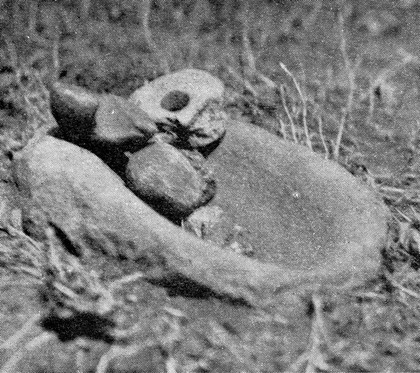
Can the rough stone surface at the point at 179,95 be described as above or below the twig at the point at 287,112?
above

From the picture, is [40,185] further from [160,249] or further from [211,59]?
[211,59]

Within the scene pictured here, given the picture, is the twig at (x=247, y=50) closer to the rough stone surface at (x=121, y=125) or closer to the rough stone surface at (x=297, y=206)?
the rough stone surface at (x=297, y=206)

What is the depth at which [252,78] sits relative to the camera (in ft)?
6.47

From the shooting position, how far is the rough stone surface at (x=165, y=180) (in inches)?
53.7

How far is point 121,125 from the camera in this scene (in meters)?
1.39

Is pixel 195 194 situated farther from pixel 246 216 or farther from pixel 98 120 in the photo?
pixel 98 120

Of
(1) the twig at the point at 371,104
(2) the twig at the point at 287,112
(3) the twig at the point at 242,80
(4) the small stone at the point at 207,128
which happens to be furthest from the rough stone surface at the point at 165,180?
(1) the twig at the point at 371,104

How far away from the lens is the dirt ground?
3.80ft

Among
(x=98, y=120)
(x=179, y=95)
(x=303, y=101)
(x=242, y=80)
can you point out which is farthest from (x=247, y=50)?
(x=98, y=120)

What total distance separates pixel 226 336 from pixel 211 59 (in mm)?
1089

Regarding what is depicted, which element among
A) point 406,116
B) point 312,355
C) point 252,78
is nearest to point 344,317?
point 312,355

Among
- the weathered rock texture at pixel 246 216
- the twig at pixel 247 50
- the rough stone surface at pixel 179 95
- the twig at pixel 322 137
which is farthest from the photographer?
the twig at pixel 247 50

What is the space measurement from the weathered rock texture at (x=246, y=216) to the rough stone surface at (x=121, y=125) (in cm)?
7

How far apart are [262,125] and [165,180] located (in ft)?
2.02
